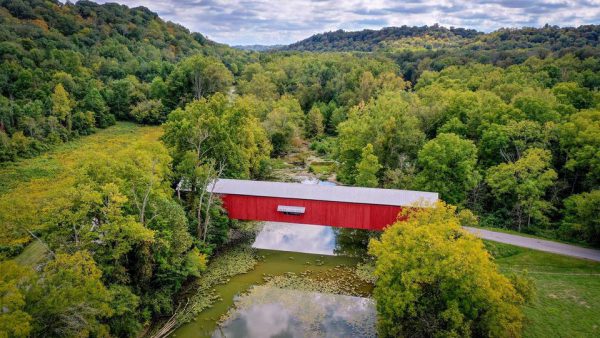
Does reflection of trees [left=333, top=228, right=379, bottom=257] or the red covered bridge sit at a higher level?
the red covered bridge

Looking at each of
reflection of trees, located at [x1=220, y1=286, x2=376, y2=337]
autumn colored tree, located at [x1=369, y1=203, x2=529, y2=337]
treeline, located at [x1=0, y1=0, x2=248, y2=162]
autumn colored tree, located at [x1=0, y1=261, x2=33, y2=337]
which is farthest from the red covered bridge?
treeline, located at [x1=0, y1=0, x2=248, y2=162]

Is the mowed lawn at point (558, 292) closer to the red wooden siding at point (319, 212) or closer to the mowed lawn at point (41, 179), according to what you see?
the red wooden siding at point (319, 212)

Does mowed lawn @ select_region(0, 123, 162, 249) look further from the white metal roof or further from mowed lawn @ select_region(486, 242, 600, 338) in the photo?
mowed lawn @ select_region(486, 242, 600, 338)

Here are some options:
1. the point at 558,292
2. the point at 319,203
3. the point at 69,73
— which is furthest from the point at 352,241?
the point at 69,73

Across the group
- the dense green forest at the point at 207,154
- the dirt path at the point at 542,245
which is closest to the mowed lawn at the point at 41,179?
the dense green forest at the point at 207,154

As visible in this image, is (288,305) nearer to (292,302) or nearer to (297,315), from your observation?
(292,302)

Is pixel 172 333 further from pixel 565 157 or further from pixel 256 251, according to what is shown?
pixel 565 157

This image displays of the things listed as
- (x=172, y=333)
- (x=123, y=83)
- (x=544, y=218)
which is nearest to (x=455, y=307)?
(x=172, y=333)
